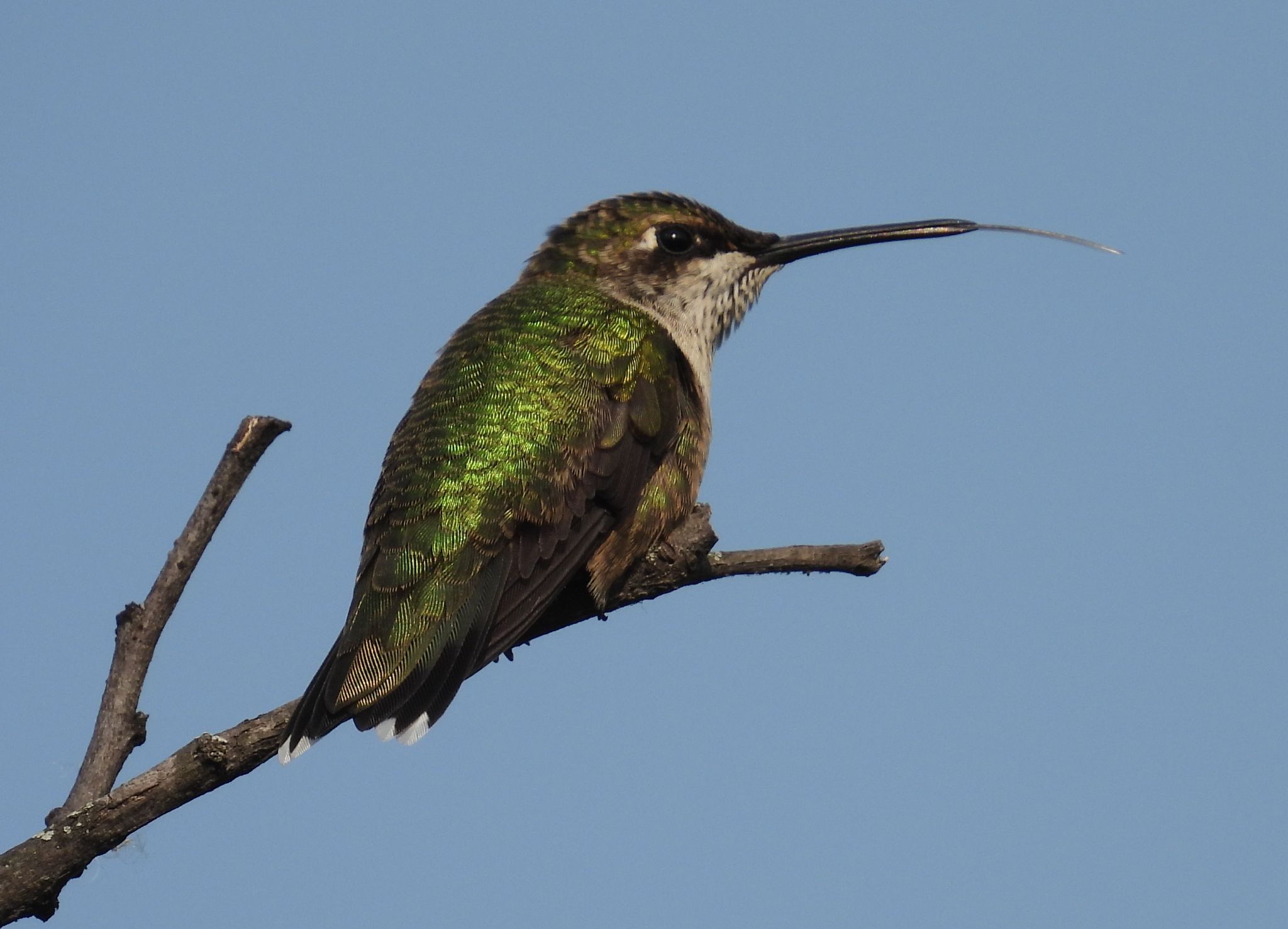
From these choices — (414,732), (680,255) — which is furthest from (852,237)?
(414,732)

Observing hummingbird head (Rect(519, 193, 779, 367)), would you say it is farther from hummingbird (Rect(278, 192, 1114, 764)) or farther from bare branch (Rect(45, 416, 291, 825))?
bare branch (Rect(45, 416, 291, 825))

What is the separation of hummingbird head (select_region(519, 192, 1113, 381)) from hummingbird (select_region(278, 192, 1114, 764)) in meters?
0.03

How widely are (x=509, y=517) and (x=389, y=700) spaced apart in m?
0.90

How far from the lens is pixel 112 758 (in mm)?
4492

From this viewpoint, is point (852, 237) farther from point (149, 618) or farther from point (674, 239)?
point (149, 618)

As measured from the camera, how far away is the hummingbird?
17.7 ft

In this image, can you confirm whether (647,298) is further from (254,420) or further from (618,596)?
(254,420)

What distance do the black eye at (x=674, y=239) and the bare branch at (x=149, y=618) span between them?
134 inches

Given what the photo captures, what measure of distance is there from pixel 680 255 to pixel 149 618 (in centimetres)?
380

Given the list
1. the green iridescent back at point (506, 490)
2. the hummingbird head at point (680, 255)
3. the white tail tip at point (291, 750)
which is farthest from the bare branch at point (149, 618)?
the hummingbird head at point (680, 255)

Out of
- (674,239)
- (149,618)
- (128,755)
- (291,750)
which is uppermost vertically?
(674,239)

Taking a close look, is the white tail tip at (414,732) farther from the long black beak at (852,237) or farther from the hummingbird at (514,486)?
the long black beak at (852,237)

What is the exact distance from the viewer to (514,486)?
582cm

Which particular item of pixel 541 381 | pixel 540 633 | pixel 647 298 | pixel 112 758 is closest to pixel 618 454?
pixel 541 381
